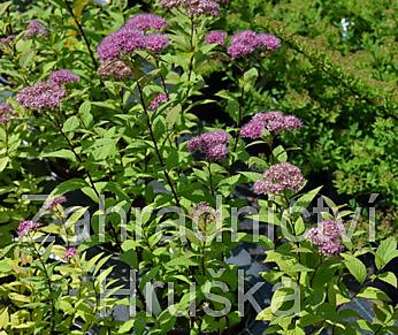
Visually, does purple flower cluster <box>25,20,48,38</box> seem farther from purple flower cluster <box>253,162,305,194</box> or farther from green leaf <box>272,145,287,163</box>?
purple flower cluster <box>253,162,305,194</box>

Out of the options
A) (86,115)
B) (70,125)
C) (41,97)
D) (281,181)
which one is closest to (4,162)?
(86,115)

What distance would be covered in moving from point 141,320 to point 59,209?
38cm

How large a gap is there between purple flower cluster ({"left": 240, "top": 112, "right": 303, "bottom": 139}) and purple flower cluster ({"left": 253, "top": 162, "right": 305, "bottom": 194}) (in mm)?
172

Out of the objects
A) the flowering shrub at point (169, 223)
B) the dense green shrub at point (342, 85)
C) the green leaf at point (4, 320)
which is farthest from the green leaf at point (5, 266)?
the dense green shrub at point (342, 85)

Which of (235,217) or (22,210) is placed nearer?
(235,217)

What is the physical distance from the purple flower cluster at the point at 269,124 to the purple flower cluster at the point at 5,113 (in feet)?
2.56

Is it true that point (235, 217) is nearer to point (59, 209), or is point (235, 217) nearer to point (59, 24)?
point (59, 209)

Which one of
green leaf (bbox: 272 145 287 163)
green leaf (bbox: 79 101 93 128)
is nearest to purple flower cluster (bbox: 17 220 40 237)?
green leaf (bbox: 79 101 93 128)

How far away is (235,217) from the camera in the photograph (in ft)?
5.32

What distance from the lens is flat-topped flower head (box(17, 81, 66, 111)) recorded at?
4.86ft

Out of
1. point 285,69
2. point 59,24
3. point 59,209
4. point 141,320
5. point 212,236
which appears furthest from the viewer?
point 285,69

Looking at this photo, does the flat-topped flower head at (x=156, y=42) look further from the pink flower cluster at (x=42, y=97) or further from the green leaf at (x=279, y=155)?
the green leaf at (x=279, y=155)

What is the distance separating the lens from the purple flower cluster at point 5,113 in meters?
2.00

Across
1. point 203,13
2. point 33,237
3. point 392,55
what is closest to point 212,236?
point 33,237
